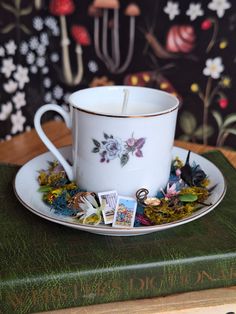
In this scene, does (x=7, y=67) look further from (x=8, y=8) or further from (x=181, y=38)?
(x=181, y=38)

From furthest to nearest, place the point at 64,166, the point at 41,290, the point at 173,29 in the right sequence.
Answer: the point at 173,29, the point at 64,166, the point at 41,290

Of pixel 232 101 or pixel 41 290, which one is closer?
pixel 41 290

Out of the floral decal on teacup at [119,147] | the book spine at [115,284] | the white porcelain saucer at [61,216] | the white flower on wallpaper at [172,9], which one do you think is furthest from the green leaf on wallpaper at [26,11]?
the book spine at [115,284]

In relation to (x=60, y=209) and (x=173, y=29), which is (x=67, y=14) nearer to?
(x=173, y=29)

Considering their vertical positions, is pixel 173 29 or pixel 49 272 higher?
pixel 173 29

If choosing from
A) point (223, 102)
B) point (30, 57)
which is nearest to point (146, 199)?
point (223, 102)

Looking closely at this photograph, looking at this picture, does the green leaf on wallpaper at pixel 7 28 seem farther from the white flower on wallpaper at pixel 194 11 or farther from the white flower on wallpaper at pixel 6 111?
the white flower on wallpaper at pixel 194 11

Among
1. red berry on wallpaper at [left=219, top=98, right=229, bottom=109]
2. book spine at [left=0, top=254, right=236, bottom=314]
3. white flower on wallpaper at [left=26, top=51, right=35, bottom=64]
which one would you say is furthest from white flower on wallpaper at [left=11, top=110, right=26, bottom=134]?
book spine at [left=0, top=254, right=236, bottom=314]

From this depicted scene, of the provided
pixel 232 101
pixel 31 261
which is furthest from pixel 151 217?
pixel 232 101
